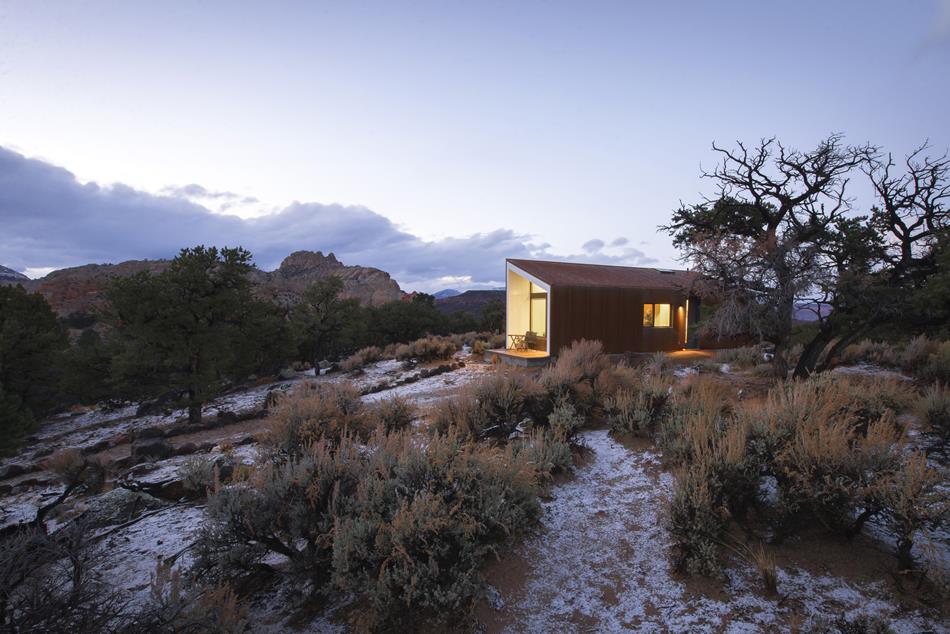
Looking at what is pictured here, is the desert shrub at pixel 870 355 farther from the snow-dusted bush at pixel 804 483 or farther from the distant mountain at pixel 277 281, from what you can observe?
the distant mountain at pixel 277 281

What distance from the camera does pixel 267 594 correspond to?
323 centimetres

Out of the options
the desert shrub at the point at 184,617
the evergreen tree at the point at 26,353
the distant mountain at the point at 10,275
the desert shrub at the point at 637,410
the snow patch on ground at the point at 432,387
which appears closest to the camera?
the desert shrub at the point at 184,617

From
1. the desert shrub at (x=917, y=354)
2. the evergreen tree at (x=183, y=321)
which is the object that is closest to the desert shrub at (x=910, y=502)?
the desert shrub at (x=917, y=354)

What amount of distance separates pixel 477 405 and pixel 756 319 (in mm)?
5820

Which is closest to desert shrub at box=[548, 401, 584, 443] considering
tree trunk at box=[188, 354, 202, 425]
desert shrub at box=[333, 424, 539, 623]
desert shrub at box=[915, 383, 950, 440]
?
desert shrub at box=[333, 424, 539, 623]

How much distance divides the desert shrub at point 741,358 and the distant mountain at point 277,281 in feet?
64.9

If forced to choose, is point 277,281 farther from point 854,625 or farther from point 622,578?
point 854,625

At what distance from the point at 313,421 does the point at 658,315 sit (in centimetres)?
1578

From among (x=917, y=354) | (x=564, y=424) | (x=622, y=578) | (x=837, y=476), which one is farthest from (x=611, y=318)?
(x=622, y=578)

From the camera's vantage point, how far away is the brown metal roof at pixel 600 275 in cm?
1590

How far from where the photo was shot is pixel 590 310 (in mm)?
15656

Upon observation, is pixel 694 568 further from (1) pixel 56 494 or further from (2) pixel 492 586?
(1) pixel 56 494

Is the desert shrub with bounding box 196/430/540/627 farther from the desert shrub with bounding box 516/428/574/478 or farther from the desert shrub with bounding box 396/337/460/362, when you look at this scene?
the desert shrub with bounding box 396/337/460/362

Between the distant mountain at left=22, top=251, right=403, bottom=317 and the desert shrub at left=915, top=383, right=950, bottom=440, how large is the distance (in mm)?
24514
